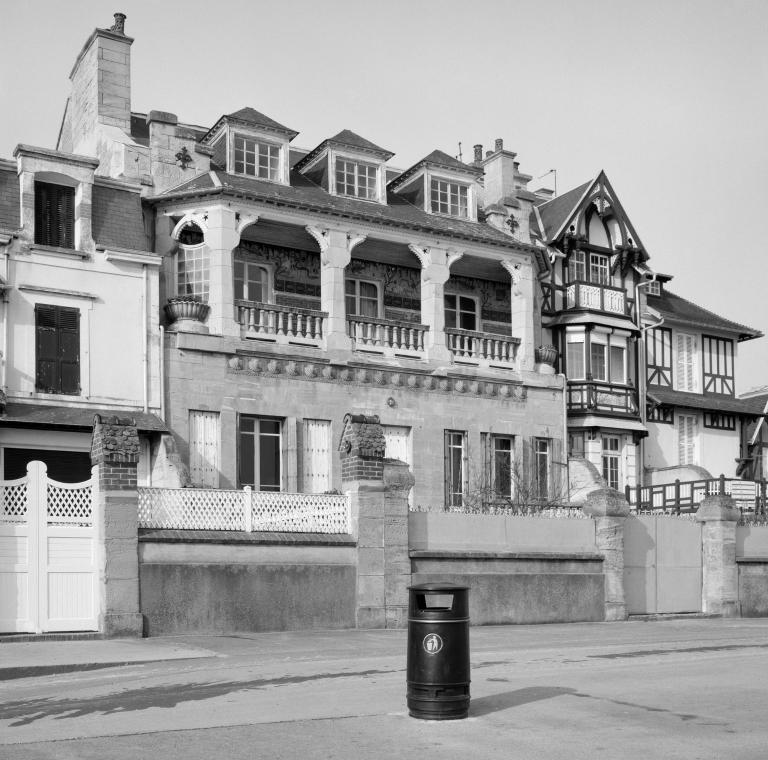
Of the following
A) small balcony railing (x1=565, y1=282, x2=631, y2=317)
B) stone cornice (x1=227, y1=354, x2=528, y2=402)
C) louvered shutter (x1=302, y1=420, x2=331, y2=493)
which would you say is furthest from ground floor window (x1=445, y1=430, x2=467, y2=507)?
small balcony railing (x1=565, y1=282, x2=631, y2=317)

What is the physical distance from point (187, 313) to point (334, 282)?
12.3 feet

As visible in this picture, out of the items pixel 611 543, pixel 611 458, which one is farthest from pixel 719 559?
pixel 611 458

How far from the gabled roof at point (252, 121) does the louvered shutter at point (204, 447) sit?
7.14 m

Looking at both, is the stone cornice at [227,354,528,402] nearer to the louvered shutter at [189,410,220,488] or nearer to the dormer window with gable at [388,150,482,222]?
the louvered shutter at [189,410,220,488]

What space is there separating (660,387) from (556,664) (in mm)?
23742

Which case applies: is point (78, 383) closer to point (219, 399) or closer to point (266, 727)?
point (219, 399)

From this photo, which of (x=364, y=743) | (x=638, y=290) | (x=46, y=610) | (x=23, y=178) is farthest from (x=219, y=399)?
(x=364, y=743)

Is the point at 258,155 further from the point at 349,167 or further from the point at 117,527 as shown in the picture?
the point at 117,527

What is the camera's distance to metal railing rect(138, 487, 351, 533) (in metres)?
17.7

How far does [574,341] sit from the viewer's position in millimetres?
32969

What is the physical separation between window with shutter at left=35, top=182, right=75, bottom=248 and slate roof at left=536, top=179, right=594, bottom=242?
542 inches

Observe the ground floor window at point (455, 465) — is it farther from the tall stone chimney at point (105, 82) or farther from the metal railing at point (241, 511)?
the tall stone chimney at point (105, 82)

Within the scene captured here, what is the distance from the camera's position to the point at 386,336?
2817cm

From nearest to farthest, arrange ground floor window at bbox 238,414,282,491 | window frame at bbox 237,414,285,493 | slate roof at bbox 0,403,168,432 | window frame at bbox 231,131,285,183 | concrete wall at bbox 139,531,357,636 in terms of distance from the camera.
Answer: concrete wall at bbox 139,531,357,636 → slate roof at bbox 0,403,168,432 → window frame at bbox 237,414,285,493 → ground floor window at bbox 238,414,282,491 → window frame at bbox 231,131,285,183
